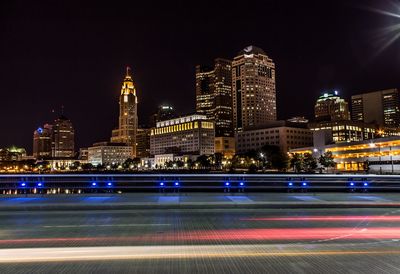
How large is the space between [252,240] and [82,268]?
14.4ft

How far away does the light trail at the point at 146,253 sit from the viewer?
8.54m

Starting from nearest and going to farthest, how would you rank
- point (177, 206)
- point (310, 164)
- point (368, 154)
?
1. point (177, 206)
2. point (310, 164)
3. point (368, 154)

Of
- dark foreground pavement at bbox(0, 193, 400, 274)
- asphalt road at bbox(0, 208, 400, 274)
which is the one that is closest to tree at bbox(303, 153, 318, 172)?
dark foreground pavement at bbox(0, 193, 400, 274)

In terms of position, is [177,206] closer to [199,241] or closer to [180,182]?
[180,182]

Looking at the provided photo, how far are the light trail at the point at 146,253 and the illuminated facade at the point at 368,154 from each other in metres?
111

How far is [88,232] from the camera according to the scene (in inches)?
452

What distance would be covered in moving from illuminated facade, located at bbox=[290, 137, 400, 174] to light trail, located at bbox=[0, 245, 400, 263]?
111099 millimetres

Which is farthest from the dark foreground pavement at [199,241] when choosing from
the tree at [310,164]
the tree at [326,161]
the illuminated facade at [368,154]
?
the tree at [310,164]

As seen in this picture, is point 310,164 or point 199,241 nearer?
point 199,241

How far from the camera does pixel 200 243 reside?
1001 cm

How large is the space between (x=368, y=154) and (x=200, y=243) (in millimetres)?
139583

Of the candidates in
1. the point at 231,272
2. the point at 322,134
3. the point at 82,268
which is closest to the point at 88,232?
the point at 82,268

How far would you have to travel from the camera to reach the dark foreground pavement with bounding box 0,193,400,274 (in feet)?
26.0

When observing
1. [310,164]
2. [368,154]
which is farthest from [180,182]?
[368,154]
